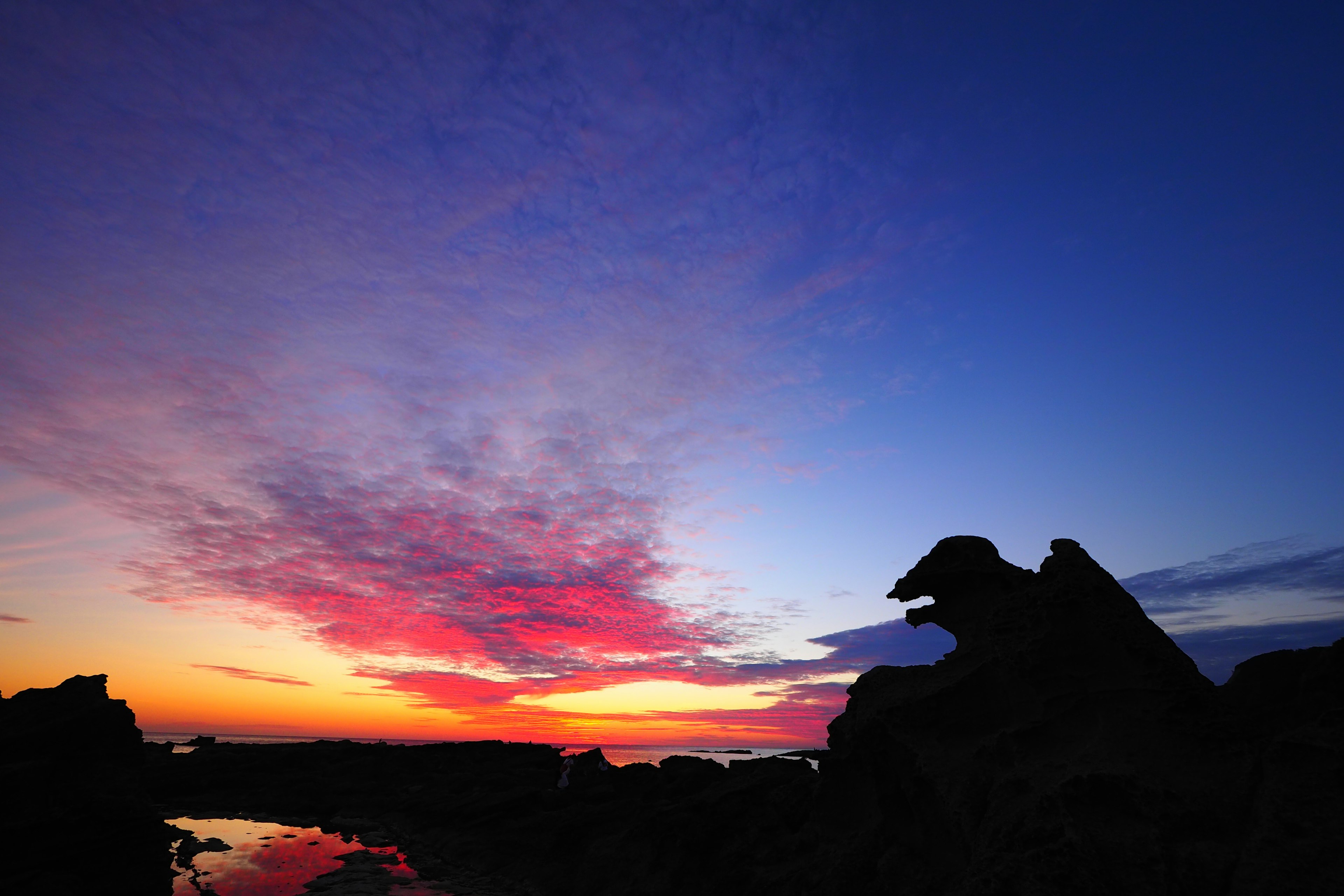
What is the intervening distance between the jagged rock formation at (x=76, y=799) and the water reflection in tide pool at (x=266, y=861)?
3.06m

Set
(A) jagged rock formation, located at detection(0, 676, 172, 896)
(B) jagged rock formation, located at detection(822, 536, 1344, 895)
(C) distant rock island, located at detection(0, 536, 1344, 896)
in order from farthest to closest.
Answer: (A) jagged rock formation, located at detection(0, 676, 172, 896), (C) distant rock island, located at detection(0, 536, 1344, 896), (B) jagged rock formation, located at detection(822, 536, 1344, 895)

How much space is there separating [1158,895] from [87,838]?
25057 mm

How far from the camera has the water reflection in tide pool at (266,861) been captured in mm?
20875

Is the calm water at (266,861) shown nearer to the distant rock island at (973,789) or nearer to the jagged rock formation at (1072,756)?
the distant rock island at (973,789)

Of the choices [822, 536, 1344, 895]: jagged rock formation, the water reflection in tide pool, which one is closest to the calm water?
the water reflection in tide pool

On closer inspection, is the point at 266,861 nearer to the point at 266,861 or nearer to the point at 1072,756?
the point at 266,861

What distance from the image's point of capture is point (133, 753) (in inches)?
823

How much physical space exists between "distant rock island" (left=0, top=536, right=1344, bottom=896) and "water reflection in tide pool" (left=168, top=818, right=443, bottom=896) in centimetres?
204

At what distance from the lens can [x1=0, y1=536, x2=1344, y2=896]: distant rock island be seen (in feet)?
27.2

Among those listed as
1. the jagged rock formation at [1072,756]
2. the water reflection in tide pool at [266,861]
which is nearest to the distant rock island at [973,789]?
the jagged rock formation at [1072,756]

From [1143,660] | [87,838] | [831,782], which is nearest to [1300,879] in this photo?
[1143,660]

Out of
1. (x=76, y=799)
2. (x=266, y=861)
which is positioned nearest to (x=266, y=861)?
(x=266, y=861)

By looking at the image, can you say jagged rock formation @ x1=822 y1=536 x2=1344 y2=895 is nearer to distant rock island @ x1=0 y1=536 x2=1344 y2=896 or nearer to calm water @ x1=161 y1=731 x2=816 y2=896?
distant rock island @ x1=0 y1=536 x2=1344 y2=896

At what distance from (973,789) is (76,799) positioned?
23.8 meters
